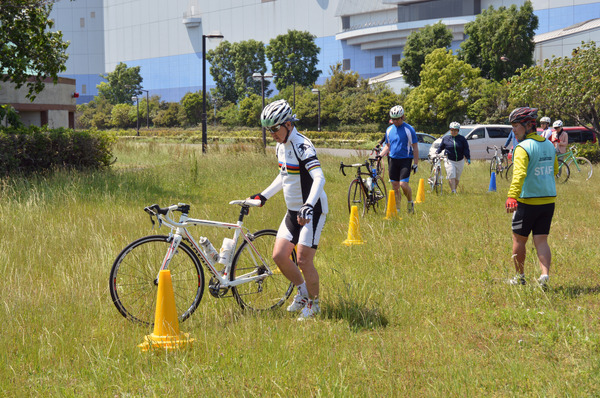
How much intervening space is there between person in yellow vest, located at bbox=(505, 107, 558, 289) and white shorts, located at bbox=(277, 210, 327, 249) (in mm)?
2022

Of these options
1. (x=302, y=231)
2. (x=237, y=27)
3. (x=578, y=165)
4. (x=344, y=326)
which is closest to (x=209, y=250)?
(x=302, y=231)

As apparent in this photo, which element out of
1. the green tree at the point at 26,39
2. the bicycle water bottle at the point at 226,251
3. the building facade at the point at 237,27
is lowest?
the bicycle water bottle at the point at 226,251

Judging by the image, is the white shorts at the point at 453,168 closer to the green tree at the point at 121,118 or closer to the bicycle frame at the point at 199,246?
the bicycle frame at the point at 199,246

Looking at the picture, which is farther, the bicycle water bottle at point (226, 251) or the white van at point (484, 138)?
the white van at point (484, 138)

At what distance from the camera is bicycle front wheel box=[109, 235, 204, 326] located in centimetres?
501

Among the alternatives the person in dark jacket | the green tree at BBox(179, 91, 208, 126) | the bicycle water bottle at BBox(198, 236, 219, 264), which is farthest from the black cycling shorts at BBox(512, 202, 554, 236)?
the green tree at BBox(179, 91, 208, 126)

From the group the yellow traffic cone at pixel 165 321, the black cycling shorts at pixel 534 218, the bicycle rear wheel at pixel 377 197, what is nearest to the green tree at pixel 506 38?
the bicycle rear wheel at pixel 377 197

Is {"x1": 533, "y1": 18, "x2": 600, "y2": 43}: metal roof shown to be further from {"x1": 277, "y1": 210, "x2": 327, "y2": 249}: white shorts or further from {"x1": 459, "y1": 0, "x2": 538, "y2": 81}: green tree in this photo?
{"x1": 277, "y1": 210, "x2": 327, "y2": 249}: white shorts

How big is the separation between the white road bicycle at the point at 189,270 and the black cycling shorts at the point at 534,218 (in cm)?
233

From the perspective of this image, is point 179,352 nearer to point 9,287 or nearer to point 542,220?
point 9,287

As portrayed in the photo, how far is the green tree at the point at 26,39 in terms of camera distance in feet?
42.0

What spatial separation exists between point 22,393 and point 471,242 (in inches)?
244

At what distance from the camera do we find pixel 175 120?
76.2 meters

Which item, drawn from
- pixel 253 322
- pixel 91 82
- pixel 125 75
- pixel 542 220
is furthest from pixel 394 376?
pixel 91 82
